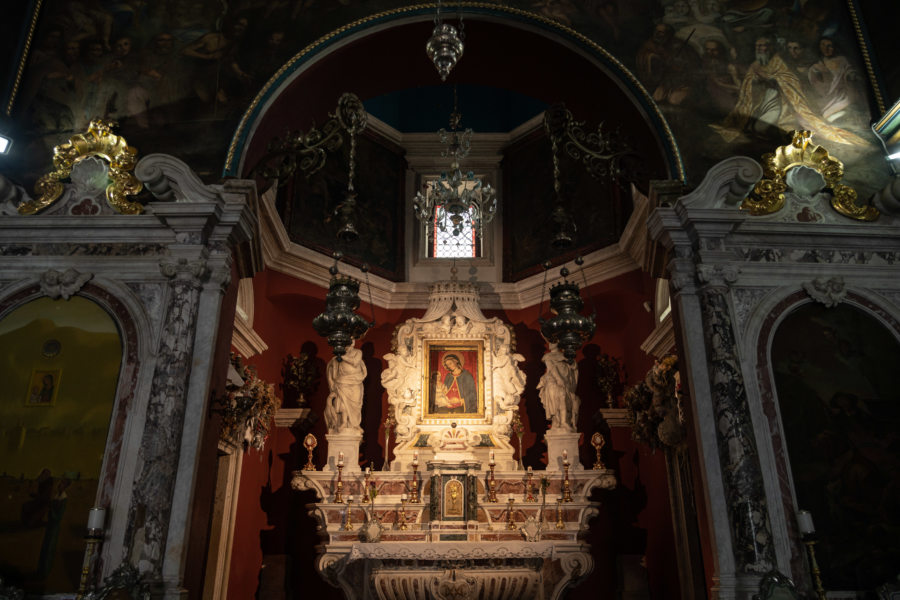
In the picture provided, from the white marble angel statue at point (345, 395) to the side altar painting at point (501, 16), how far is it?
4298mm

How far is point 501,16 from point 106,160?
492 centimetres

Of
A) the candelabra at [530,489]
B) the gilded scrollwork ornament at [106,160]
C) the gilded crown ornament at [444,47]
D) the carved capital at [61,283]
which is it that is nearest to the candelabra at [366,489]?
the candelabra at [530,489]

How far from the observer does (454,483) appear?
32.4 feet

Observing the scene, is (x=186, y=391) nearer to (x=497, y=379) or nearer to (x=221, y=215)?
(x=221, y=215)

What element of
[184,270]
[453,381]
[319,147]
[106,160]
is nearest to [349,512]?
[453,381]

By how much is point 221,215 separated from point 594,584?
8.15 meters

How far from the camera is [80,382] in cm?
659

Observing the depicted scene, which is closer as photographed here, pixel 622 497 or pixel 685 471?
pixel 685 471

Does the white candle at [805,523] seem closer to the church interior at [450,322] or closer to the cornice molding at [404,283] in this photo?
the church interior at [450,322]

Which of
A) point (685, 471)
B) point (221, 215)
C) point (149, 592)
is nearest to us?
point (149, 592)

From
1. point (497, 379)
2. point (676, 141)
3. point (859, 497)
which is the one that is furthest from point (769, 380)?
point (497, 379)

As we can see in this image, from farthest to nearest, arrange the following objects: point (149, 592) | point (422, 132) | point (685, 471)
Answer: point (422, 132)
point (685, 471)
point (149, 592)

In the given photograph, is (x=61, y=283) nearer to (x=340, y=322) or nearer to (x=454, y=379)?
(x=340, y=322)

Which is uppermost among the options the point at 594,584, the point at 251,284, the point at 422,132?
the point at 422,132
